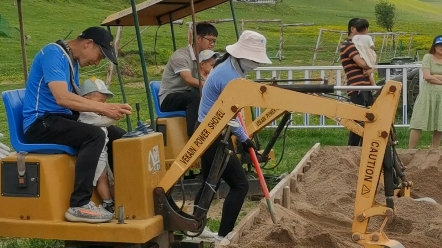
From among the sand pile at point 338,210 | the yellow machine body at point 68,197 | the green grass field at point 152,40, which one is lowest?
the green grass field at point 152,40

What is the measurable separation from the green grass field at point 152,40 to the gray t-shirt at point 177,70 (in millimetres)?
553

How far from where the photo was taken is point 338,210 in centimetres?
859

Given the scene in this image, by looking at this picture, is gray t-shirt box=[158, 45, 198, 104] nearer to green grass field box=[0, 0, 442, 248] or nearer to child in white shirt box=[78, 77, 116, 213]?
green grass field box=[0, 0, 442, 248]

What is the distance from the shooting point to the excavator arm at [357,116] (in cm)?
588

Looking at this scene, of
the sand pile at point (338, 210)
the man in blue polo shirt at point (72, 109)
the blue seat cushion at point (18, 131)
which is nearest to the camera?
the man in blue polo shirt at point (72, 109)

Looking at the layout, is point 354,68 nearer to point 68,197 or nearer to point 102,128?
point 102,128

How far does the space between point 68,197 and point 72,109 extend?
689 mm

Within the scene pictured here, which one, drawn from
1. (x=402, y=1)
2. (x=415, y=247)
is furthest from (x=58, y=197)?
(x=402, y=1)

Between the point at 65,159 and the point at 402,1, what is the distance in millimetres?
98336

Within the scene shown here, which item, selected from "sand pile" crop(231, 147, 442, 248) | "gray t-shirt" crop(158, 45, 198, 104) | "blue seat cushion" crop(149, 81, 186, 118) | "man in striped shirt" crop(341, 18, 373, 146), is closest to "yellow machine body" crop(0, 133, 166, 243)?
"sand pile" crop(231, 147, 442, 248)

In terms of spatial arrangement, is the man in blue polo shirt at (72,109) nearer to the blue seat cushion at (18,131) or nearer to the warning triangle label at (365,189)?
Result: the blue seat cushion at (18,131)

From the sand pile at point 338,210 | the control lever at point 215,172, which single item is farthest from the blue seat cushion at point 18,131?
the sand pile at point 338,210

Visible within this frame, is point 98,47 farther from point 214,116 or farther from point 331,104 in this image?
point 331,104

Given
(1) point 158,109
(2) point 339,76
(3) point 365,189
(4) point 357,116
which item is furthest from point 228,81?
Result: (2) point 339,76
